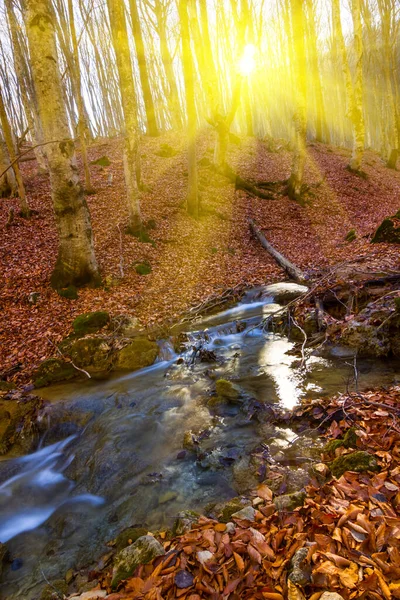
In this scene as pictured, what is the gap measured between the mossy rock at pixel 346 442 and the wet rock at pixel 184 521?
4.69 ft

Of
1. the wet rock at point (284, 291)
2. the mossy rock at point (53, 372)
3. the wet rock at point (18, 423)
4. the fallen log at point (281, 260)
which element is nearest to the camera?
the wet rock at point (18, 423)

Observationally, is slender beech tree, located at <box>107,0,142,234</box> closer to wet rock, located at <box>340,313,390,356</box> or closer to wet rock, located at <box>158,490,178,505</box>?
wet rock, located at <box>340,313,390,356</box>

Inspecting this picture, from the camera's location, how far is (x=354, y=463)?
2.84 metres

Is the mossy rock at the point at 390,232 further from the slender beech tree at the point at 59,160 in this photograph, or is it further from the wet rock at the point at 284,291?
the slender beech tree at the point at 59,160

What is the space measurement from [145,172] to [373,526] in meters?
18.0

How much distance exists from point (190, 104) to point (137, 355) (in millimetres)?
10709

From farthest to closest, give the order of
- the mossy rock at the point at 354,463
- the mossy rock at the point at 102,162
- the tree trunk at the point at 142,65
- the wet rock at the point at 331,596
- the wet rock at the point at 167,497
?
the mossy rock at the point at 102,162 → the tree trunk at the point at 142,65 → the wet rock at the point at 167,497 → the mossy rock at the point at 354,463 → the wet rock at the point at 331,596

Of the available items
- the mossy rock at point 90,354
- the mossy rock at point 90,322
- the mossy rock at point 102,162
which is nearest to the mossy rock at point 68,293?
the mossy rock at point 90,322

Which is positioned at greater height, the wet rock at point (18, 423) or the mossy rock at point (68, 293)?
the mossy rock at point (68, 293)

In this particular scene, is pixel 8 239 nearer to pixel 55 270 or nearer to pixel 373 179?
pixel 55 270

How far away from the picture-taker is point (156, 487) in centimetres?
364

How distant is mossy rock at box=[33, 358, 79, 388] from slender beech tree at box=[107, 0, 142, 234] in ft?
20.9

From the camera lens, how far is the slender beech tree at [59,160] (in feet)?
23.0

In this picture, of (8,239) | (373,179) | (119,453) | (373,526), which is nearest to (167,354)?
(119,453)
